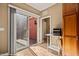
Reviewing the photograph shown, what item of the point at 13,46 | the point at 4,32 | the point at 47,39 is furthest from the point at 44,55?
the point at 4,32

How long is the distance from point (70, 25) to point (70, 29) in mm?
58

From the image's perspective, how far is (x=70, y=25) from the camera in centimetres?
181

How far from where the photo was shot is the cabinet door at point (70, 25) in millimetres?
1799

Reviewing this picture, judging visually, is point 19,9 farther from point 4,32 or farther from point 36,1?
point 4,32

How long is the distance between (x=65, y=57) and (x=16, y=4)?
104 cm

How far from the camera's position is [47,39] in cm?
188

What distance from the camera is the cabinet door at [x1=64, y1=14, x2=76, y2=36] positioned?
180cm

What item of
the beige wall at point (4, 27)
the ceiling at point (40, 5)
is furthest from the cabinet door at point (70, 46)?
the beige wall at point (4, 27)

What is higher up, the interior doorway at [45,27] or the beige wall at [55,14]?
the beige wall at [55,14]

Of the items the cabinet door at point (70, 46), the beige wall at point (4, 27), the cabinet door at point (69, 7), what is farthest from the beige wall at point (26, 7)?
the cabinet door at point (70, 46)

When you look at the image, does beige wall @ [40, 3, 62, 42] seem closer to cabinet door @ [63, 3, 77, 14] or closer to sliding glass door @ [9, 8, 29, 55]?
cabinet door @ [63, 3, 77, 14]

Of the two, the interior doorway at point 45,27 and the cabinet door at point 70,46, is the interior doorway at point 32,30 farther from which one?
the cabinet door at point 70,46

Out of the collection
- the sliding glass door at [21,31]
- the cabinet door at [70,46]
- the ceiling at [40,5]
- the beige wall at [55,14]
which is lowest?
the cabinet door at [70,46]

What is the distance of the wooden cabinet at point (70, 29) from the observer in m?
1.79
